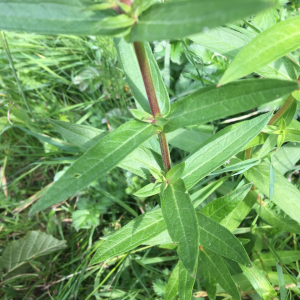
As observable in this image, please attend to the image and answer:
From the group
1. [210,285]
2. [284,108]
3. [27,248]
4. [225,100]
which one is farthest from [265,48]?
[27,248]

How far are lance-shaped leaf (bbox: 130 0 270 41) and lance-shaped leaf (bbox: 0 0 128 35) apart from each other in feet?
0.53

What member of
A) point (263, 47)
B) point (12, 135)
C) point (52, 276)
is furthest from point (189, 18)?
point (12, 135)

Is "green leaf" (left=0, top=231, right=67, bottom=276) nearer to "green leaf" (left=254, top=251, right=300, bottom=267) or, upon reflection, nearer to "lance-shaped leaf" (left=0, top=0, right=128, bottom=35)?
"green leaf" (left=254, top=251, right=300, bottom=267)

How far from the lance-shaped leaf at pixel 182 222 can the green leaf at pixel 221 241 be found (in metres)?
0.31

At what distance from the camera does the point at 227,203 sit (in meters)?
1.60

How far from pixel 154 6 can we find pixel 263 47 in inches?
21.0

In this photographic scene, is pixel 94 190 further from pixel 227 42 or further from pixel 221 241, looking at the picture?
pixel 227 42

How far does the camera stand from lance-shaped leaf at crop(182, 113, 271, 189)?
139cm

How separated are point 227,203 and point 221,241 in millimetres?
250

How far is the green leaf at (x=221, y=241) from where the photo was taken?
1.39 meters

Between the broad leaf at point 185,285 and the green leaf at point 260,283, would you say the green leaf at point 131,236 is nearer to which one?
the broad leaf at point 185,285

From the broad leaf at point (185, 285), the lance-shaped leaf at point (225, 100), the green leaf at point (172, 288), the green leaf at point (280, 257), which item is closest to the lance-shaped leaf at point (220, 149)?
the lance-shaped leaf at point (225, 100)

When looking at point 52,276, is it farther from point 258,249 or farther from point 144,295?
point 258,249

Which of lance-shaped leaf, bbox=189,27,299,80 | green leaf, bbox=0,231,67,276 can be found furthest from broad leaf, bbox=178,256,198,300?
green leaf, bbox=0,231,67,276
